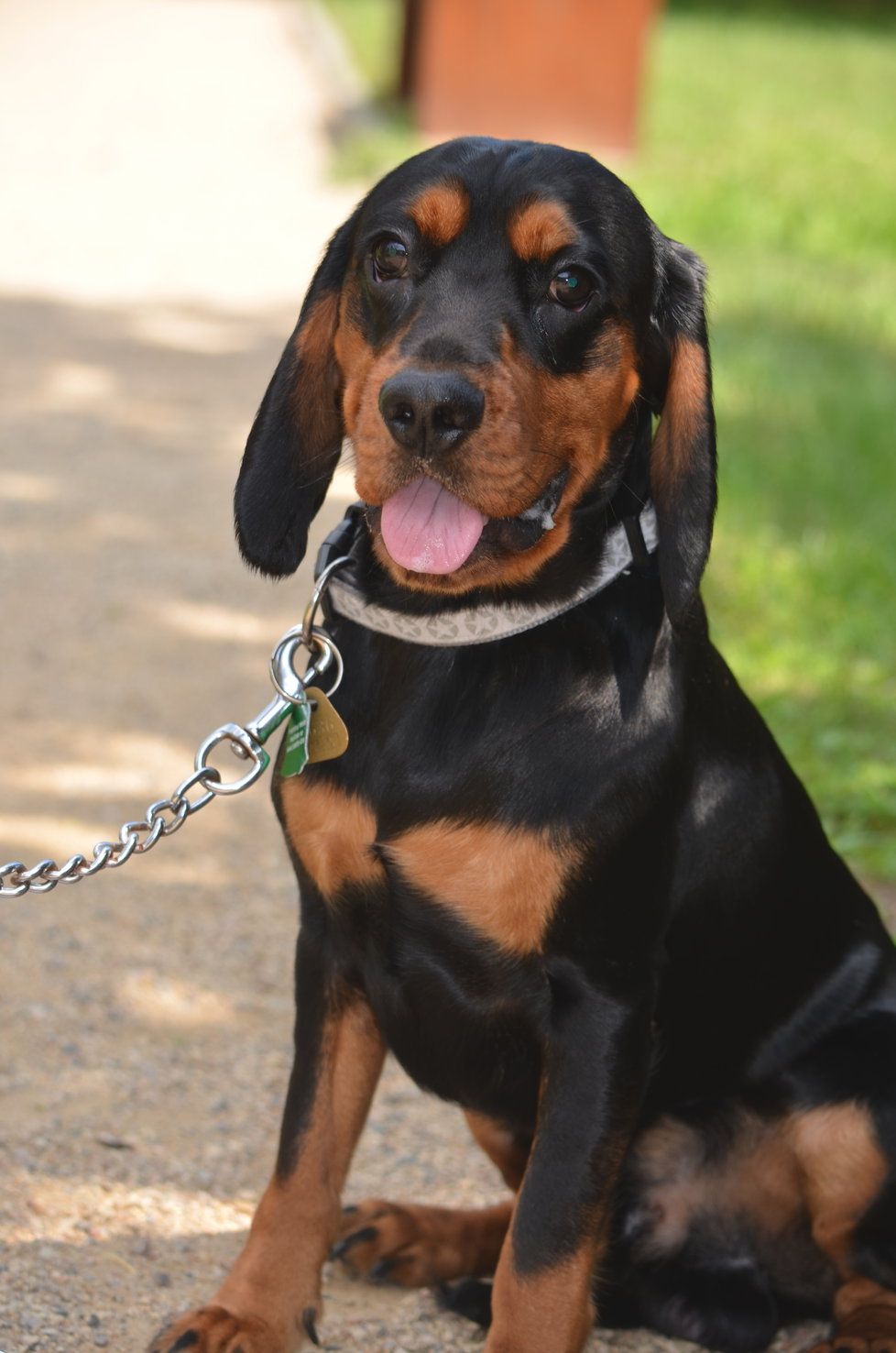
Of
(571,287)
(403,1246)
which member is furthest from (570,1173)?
(571,287)

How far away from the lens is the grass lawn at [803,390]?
19.7ft

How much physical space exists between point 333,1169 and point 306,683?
0.87 metres

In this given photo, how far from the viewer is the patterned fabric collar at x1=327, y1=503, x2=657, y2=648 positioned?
3020 millimetres

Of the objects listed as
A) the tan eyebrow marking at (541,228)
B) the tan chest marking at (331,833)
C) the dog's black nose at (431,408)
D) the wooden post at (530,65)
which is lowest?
the tan chest marking at (331,833)

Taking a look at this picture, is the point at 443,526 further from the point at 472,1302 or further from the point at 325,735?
the point at 472,1302

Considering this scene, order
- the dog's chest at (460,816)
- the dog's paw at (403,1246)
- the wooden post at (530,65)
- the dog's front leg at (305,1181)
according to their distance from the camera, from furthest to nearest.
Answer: the wooden post at (530,65) → the dog's paw at (403,1246) → the dog's front leg at (305,1181) → the dog's chest at (460,816)

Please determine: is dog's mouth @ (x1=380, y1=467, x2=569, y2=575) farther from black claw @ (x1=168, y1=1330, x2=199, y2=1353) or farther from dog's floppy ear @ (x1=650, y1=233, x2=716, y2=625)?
black claw @ (x1=168, y1=1330, x2=199, y2=1353)

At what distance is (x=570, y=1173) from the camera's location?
284 centimetres

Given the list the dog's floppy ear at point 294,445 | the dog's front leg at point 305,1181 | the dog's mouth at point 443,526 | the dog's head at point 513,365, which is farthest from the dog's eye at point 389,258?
the dog's front leg at point 305,1181

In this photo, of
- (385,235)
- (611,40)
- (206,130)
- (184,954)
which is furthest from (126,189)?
(385,235)

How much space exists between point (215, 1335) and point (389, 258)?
1881mm

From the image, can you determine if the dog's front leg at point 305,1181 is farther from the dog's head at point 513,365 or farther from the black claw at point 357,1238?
the dog's head at point 513,365

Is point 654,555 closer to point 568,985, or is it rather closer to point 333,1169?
point 568,985

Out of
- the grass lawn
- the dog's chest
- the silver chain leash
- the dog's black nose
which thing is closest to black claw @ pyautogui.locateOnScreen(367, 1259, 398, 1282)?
the dog's chest
